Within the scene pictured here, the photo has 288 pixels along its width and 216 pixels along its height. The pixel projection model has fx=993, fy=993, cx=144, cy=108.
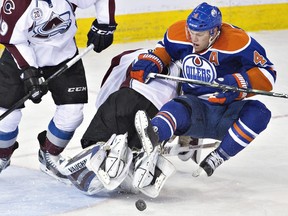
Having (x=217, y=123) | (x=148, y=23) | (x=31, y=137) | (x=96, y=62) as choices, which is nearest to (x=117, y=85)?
(x=217, y=123)

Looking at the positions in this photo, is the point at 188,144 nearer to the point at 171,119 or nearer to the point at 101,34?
the point at 171,119

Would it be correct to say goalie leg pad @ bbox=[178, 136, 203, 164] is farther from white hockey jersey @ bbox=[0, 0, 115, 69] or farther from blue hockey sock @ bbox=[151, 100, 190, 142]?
white hockey jersey @ bbox=[0, 0, 115, 69]

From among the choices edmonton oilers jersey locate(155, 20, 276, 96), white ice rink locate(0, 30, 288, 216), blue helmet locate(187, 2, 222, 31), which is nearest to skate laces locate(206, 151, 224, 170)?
white ice rink locate(0, 30, 288, 216)

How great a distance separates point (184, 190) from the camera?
13.3 feet

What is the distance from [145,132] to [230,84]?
0.44 meters

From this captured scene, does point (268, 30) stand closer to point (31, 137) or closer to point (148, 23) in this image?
point (148, 23)

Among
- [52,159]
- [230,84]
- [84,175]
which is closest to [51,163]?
[52,159]

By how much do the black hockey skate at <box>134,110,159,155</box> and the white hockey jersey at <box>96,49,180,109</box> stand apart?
39cm

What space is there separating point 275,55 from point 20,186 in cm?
303

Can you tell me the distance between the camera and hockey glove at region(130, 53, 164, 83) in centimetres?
411

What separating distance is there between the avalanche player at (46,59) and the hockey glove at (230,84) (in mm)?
543

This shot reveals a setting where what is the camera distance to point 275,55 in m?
6.75

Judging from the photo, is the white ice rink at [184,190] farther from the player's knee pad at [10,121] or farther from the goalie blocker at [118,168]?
the player's knee pad at [10,121]

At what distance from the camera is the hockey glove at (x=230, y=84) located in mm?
3926
